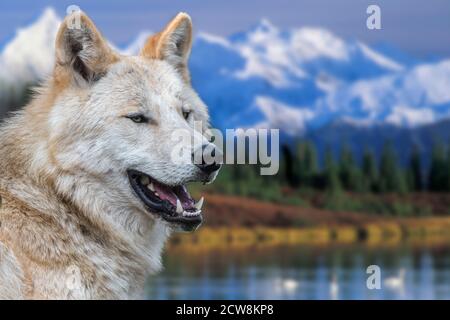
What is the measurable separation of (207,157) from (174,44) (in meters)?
1.44

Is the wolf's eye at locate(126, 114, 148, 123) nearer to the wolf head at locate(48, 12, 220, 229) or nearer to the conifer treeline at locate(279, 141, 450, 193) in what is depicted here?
the wolf head at locate(48, 12, 220, 229)

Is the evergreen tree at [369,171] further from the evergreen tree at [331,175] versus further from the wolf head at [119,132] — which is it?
the wolf head at [119,132]

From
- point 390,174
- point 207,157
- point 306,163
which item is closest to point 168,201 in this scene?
point 207,157

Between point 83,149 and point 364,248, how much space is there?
264 feet

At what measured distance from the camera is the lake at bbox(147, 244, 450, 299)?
5362 cm

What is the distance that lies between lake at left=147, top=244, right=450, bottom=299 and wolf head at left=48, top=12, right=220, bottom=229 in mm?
37057

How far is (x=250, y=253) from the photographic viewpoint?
83062mm

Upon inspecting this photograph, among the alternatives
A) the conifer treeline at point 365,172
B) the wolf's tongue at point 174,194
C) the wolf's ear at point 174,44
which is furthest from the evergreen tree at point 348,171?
the wolf's tongue at point 174,194

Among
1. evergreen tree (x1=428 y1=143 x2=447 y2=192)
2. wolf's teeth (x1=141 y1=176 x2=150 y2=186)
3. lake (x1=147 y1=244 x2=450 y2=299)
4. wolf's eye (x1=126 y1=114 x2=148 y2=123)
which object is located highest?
evergreen tree (x1=428 y1=143 x2=447 y2=192)

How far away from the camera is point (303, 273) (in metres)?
70.8

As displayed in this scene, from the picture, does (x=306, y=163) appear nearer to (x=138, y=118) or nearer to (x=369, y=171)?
(x=369, y=171)

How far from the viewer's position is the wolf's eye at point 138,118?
296 inches

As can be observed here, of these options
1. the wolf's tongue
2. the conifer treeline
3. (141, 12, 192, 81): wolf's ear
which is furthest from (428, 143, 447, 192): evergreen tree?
the wolf's tongue
